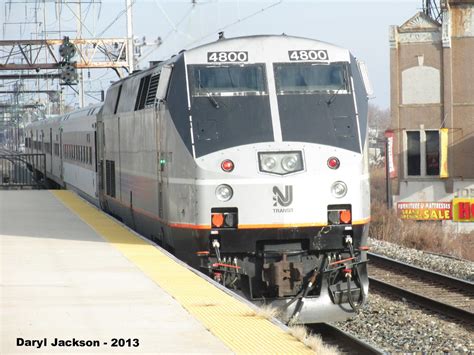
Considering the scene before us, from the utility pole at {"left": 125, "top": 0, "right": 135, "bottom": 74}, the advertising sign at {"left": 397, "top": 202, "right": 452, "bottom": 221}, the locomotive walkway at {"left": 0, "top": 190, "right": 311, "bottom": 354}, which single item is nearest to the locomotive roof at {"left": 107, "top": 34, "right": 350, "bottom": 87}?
the locomotive walkway at {"left": 0, "top": 190, "right": 311, "bottom": 354}

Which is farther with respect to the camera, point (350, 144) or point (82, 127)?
point (82, 127)

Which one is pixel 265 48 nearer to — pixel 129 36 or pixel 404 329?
pixel 404 329

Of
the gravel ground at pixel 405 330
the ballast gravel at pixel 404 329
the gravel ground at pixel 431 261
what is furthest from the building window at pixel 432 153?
the gravel ground at pixel 405 330

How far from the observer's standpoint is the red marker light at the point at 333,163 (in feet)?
38.0

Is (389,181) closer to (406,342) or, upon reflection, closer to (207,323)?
(406,342)

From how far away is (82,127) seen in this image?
999 inches

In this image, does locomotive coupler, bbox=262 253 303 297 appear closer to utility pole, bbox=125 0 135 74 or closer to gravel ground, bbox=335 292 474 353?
gravel ground, bbox=335 292 474 353

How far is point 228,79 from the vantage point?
39.8 ft

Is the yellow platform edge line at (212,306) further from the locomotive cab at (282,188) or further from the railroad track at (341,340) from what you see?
the railroad track at (341,340)

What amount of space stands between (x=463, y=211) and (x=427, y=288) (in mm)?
23060

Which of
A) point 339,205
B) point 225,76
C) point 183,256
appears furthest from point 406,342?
point 225,76

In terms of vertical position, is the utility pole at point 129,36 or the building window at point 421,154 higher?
the utility pole at point 129,36

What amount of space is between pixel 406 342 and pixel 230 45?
412 centimetres

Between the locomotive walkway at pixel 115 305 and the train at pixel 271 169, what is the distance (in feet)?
2.44
